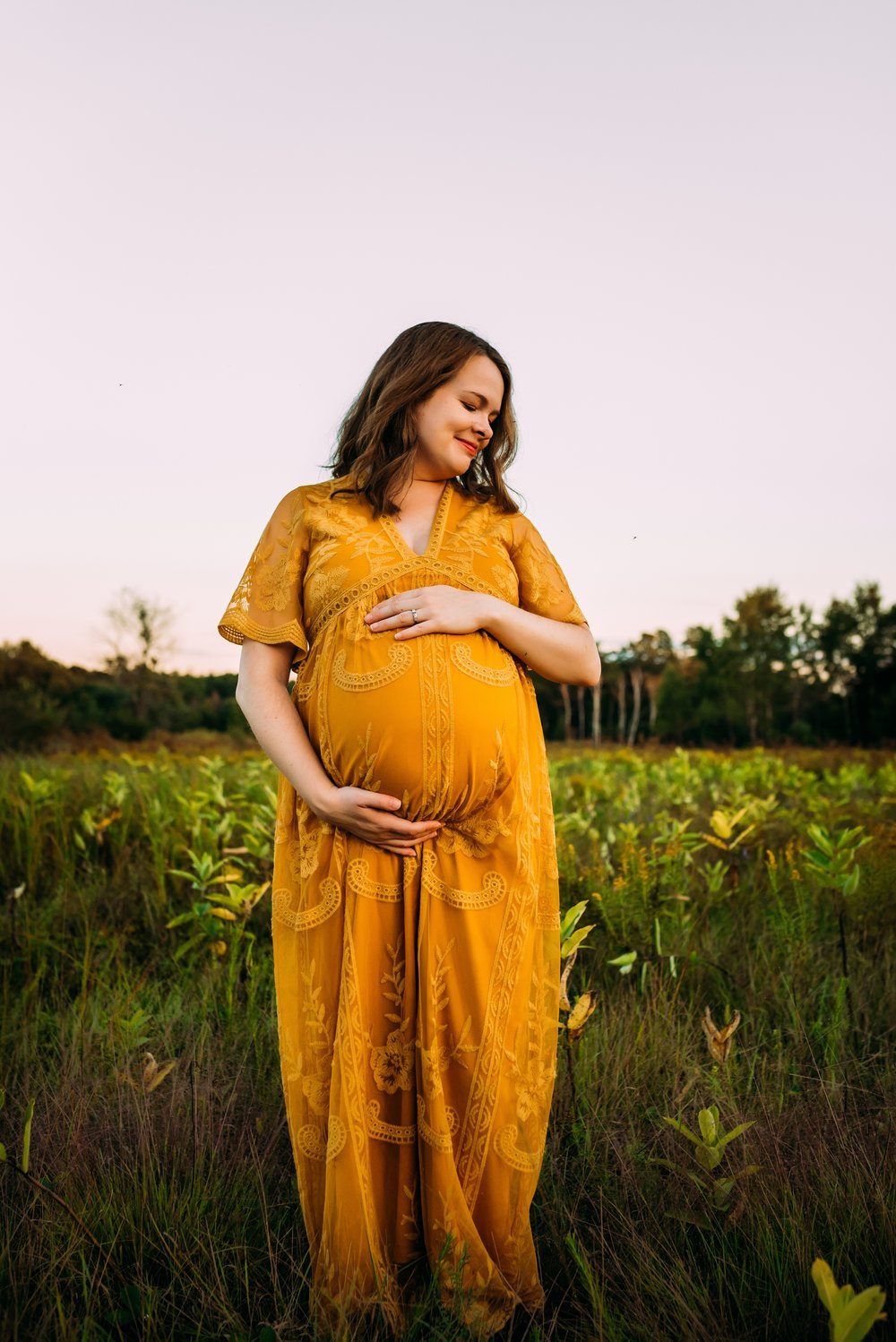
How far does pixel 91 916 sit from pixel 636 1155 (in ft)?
8.60

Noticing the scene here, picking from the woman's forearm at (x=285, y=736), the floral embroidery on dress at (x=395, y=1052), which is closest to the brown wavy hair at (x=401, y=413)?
the woman's forearm at (x=285, y=736)

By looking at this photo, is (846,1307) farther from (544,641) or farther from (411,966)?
(544,641)

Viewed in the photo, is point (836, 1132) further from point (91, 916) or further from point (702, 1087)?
point (91, 916)

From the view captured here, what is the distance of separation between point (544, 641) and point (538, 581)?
175 millimetres

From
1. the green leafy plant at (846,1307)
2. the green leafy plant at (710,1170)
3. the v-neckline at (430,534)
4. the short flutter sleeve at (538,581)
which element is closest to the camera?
the green leafy plant at (846,1307)

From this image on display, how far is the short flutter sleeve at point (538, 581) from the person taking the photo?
1.82 meters

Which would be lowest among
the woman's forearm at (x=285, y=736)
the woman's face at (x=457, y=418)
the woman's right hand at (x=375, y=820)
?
the woman's right hand at (x=375, y=820)

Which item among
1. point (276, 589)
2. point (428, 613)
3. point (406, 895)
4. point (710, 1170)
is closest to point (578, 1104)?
point (710, 1170)

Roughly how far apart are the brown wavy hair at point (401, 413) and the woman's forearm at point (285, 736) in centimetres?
43

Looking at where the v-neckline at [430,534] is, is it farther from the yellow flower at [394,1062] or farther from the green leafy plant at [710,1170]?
the green leafy plant at [710,1170]

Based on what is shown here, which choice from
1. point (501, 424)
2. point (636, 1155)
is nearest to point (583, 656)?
point (501, 424)

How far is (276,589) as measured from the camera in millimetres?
1712

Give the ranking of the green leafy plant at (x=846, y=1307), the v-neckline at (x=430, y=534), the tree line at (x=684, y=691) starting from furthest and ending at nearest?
the tree line at (x=684, y=691)
the v-neckline at (x=430, y=534)
the green leafy plant at (x=846, y=1307)

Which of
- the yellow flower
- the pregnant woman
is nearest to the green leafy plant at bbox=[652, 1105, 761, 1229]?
the pregnant woman
